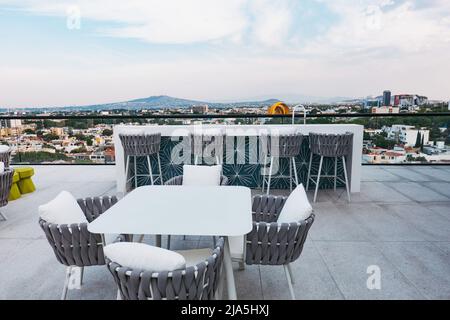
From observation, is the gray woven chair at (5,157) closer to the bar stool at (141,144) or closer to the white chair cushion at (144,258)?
the bar stool at (141,144)

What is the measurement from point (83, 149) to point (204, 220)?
18.9 ft

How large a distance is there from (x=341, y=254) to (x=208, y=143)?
2.37m

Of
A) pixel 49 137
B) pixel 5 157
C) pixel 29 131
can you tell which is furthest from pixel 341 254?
pixel 29 131

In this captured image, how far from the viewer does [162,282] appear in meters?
1.37

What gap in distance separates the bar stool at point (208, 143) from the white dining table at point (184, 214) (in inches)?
75.1

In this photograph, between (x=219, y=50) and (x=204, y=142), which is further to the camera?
(x=219, y=50)

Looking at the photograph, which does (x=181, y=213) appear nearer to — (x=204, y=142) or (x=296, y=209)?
(x=296, y=209)

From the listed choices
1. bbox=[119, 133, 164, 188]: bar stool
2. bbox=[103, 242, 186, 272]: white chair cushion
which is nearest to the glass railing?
bbox=[119, 133, 164, 188]: bar stool

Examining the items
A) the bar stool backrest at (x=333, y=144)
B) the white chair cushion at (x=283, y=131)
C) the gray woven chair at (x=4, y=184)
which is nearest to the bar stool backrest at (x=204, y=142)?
the white chair cushion at (x=283, y=131)

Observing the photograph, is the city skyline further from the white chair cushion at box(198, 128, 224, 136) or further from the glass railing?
the white chair cushion at box(198, 128, 224, 136)

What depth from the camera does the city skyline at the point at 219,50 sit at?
24.6 feet
